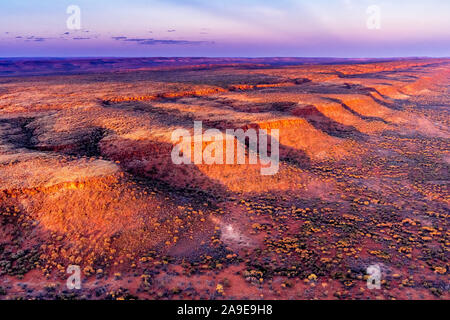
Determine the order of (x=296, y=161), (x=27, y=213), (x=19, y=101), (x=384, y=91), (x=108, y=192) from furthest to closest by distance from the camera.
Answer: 1. (x=384, y=91)
2. (x=19, y=101)
3. (x=296, y=161)
4. (x=108, y=192)
5. (x=27, y=213)

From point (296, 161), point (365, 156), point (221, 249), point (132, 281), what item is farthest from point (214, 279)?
point (365, 156)

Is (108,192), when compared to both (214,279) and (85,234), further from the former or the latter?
(214,279)

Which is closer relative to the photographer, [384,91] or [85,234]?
[85,234]

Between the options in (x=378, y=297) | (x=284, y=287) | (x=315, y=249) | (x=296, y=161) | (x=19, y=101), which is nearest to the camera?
(x=378, y=297)

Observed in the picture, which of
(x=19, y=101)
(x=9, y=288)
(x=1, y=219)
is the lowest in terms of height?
(x=9, y=288)

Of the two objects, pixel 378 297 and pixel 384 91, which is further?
pixel 384 91

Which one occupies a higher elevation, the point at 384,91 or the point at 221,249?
the point at 384,91

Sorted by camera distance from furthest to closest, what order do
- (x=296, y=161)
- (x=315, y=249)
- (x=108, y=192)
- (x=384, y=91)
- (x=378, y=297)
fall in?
(x=384, y=91) → (x=296, y=161) → (x=108, y=192) → (x=315, y=249) → (x=378, y=297)

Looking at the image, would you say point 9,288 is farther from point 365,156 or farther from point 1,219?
point 365,156

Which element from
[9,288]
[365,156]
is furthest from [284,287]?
[365,156]
